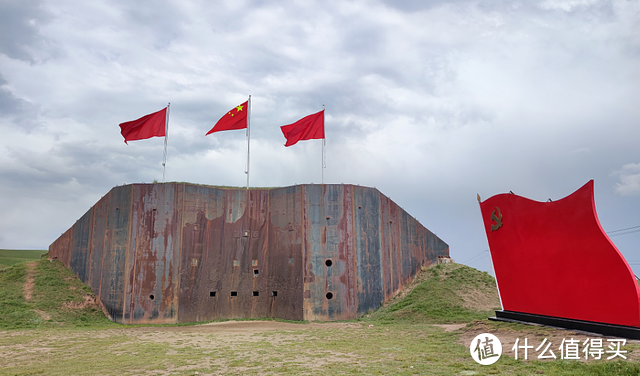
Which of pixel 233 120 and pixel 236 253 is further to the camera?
pixel 233 120

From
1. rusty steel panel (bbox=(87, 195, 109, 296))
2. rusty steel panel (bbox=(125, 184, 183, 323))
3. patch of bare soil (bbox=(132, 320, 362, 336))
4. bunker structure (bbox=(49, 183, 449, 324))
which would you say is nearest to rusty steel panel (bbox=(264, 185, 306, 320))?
bunker structure (bbox=(49, 183, 449, 324))

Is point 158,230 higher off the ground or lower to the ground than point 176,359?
higher

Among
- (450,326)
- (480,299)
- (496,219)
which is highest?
(496,219)

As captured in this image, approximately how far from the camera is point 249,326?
70.3 feet

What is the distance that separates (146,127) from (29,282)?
11.1 m

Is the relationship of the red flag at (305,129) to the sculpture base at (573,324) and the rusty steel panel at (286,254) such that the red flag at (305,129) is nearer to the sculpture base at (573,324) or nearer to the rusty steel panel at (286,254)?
the rusty steel panel at (286,254)

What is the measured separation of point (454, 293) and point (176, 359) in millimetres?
15775

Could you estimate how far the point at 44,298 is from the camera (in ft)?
74.9

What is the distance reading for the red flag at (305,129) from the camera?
25062 mm

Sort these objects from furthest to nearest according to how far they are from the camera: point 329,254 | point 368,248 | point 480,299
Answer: point 368,248, point 329,254, point 480,299

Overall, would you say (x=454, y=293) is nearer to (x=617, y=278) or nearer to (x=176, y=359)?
(x=617, y=278)

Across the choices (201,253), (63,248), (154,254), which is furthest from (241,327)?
(63,248)

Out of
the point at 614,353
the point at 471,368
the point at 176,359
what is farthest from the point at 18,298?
the point at 614,353

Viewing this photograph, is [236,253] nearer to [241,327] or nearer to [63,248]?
[241,327]
